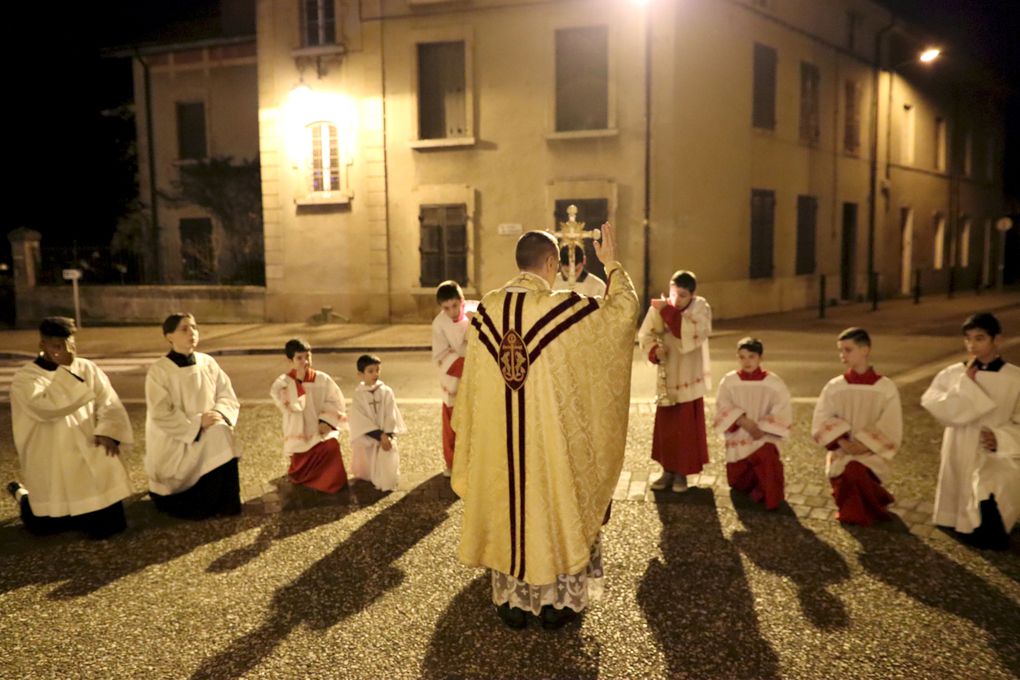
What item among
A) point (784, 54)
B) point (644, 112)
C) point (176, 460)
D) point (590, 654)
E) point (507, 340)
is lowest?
point (590, 654)

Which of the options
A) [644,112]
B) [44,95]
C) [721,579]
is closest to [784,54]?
[644,112]

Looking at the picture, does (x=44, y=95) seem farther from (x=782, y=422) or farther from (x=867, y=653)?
(x=867, y=653)

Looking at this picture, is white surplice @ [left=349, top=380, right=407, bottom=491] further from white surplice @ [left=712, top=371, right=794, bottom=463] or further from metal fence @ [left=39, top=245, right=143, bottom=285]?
metal fence @ [left=39, top=245, right=143, bottom=285]

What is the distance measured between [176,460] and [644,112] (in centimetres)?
1405

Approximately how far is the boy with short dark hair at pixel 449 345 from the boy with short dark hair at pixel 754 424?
6.90 feet

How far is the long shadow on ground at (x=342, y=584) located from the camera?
3.84 m

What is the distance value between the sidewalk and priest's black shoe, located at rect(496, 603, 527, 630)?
441 inches

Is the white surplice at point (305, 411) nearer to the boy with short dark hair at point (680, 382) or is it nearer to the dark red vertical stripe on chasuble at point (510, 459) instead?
the boy with short dark hair at point (680, 382)

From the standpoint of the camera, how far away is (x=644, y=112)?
1739 cm

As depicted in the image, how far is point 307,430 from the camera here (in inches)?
250

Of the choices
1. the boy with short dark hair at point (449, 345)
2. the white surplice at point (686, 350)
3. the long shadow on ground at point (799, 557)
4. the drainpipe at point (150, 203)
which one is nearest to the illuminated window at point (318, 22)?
the drainpipe at point (150, 203)

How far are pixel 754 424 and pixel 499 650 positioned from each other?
276 cm

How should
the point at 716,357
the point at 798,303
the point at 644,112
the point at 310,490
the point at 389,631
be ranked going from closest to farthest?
the point at 389,631 < the point at 310,490 < the point at 716,357 < the point at 644,112 < the point at 798,303

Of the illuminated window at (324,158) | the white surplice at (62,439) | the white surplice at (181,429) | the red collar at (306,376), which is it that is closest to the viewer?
the white surplice at (62,439)
